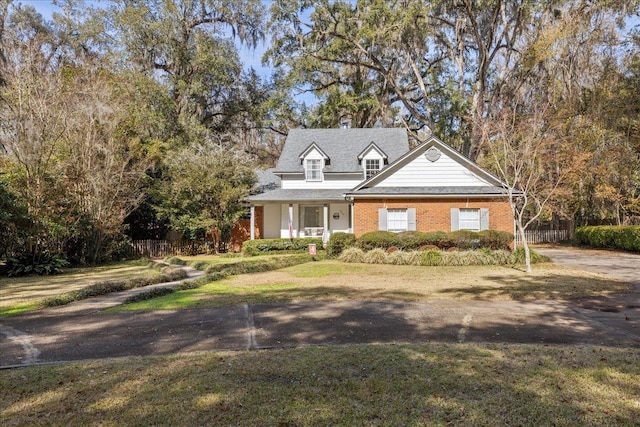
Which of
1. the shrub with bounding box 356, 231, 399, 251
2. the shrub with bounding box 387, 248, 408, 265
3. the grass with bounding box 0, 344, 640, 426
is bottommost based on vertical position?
the grass with bounding box 0, 344, 640, 426

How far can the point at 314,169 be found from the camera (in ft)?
79.6

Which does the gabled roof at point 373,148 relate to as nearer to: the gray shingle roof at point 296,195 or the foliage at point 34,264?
the gray shingle roof at point 296,195

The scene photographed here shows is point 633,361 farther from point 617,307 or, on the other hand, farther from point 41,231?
point 41,231

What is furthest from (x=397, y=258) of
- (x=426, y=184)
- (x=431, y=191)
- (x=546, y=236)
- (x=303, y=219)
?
(x=546, y=236)

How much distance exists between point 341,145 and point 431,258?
463 inches

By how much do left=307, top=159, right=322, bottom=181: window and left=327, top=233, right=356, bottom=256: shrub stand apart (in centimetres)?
598

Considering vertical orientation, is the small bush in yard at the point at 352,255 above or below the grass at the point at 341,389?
above

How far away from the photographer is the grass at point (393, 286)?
932 centimetres

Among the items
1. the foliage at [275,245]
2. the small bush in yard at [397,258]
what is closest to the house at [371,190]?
the foliage at [275,245]

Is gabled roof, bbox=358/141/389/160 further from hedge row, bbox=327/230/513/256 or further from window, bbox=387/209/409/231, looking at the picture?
hedge row, bbox=327/230/513/256

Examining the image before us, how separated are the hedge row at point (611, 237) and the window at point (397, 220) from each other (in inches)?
504

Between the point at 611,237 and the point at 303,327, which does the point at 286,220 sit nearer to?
the point at 303,327

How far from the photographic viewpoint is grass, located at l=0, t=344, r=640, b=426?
11.3ft

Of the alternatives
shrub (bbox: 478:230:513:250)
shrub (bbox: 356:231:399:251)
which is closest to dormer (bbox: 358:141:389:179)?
shrub (bbox: 356:231:399:251)
